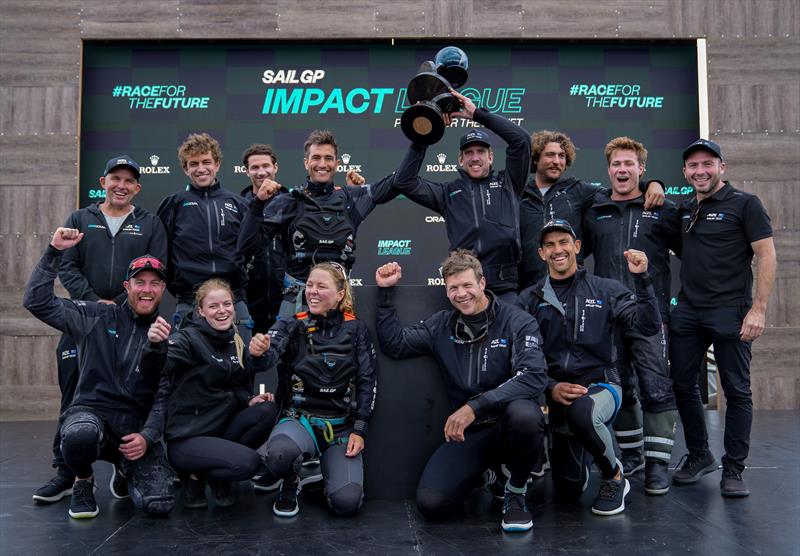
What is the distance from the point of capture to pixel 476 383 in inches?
126

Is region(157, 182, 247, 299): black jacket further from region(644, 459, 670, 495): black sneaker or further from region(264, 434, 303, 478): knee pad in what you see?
region(644, 459, 670, 495): black sneaker

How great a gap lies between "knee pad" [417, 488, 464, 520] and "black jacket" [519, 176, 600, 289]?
1528 mm

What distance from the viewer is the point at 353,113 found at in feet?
21.5

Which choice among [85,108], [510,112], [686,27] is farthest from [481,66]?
[85,108]

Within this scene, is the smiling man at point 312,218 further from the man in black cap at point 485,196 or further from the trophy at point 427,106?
the trophy at point 427,106

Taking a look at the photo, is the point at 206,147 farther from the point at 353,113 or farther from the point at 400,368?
the point at 353,113

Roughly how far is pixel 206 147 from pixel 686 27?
5.05m

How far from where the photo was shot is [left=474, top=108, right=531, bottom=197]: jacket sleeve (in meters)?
3.73

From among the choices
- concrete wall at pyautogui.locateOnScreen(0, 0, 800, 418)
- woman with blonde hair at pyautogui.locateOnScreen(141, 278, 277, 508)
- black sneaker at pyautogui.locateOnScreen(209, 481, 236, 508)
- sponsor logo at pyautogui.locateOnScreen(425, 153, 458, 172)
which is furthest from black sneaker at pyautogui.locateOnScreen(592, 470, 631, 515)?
concrete wall at pyautogui.locateOnScreen(0, 0, 800, 418)

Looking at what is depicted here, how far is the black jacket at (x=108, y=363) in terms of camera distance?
3316 mm

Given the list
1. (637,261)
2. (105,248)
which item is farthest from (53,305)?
(637,261)

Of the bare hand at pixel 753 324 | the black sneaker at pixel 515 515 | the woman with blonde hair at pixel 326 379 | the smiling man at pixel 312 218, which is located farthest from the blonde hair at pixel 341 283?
the bare hand at pixel 753 324

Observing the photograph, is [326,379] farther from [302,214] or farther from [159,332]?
[302,214]

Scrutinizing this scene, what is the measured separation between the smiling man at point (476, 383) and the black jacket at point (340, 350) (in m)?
0.15
